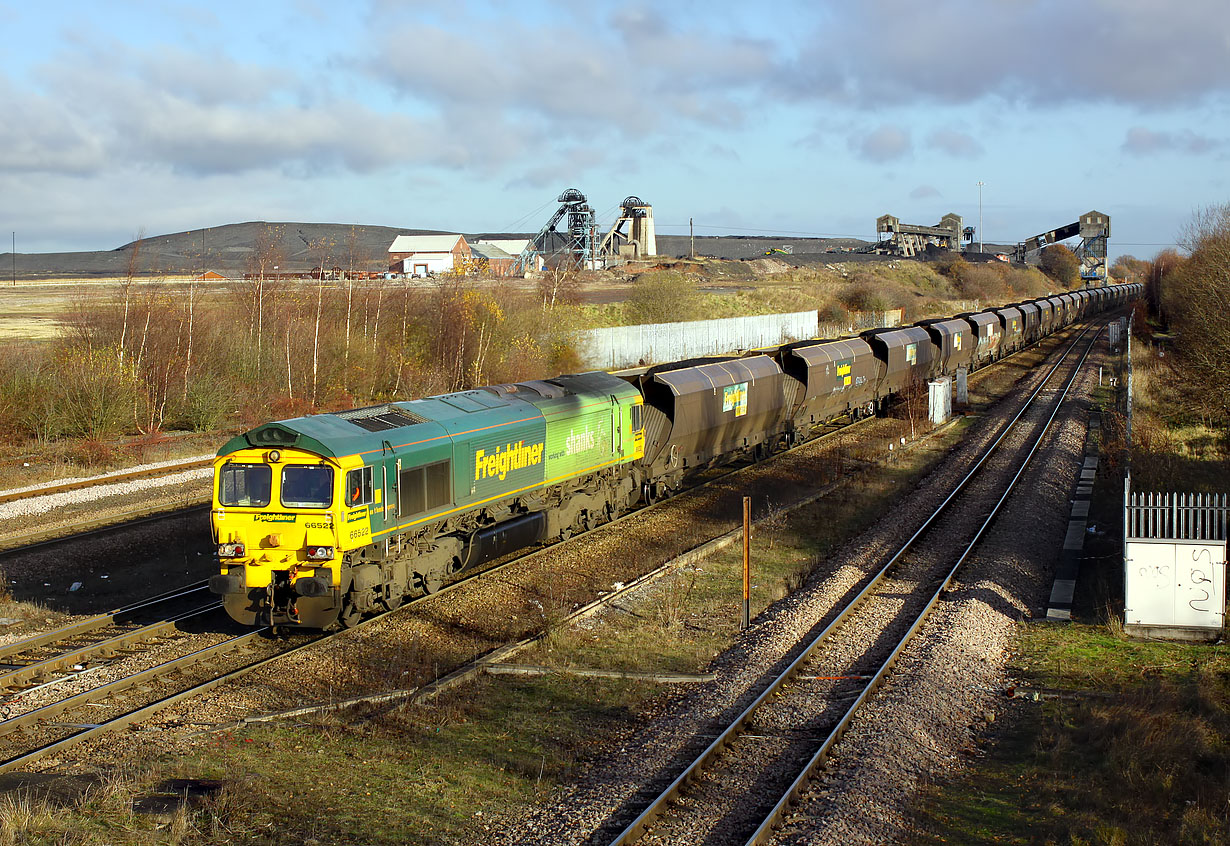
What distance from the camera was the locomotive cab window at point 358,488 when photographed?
14.2 metres

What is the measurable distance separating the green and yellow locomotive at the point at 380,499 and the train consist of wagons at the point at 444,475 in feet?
0.08

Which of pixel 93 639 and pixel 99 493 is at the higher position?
pixel 99 493

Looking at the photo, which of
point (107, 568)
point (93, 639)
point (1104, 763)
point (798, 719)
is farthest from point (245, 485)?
point (1104, 763)

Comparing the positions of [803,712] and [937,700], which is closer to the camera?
[803,712]

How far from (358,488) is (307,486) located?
0.72 meters

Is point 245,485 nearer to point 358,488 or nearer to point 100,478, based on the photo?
point 358,488

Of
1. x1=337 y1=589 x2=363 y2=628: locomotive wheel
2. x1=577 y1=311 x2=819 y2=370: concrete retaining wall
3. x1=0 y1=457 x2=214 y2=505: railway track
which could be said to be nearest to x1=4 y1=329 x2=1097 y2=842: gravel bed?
x1=337 y1=589 x2=363 y2=628: locomotive wheel

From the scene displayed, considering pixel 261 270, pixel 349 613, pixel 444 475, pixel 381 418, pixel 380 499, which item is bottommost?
pixel 349 613

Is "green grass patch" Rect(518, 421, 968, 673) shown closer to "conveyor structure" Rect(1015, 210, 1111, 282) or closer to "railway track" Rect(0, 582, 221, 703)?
"railway track" Rect(0, 582, 221, 703)

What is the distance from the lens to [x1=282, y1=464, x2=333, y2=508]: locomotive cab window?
14.1m

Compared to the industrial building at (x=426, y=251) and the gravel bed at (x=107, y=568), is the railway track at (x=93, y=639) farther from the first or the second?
the industrial building at (x=426, y=251)

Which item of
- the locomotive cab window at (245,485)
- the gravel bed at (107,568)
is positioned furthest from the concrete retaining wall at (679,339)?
the locomotive cab window at (245,485)

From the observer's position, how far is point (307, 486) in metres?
14.2

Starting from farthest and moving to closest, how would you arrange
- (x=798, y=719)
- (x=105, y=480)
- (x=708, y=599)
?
(x=105, y=480) → (x=708, y=599) → (x=798, y=719)
